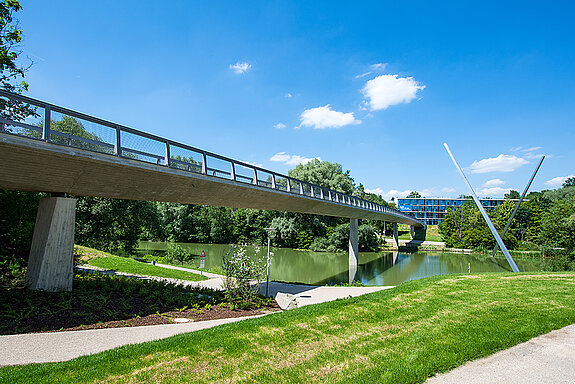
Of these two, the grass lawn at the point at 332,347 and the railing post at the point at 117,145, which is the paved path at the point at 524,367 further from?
the railing post at the point at 117,145

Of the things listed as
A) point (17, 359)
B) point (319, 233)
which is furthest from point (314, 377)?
point (319, 233)

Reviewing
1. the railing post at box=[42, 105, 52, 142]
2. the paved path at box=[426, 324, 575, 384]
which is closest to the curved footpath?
the railing post at box=[42, 105, 52, 142]

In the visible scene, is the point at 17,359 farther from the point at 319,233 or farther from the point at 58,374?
the point at 319,233

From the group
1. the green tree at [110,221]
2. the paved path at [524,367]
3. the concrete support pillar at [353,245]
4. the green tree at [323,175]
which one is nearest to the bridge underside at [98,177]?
the paved path at [524,367]

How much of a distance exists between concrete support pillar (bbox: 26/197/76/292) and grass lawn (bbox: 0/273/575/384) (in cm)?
583

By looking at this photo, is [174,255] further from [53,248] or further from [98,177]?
[98,177]

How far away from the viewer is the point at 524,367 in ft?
15.2

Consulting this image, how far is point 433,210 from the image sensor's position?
11594cm

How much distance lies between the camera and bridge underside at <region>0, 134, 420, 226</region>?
806 centimetres

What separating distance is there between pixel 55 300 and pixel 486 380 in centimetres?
1062

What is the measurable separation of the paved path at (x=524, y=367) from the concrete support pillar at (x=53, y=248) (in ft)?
35.3

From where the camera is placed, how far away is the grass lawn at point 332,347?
14.6 ft

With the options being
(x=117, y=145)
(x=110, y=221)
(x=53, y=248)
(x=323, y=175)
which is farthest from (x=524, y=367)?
(x=323, y=175)

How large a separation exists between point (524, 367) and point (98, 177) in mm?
11397
